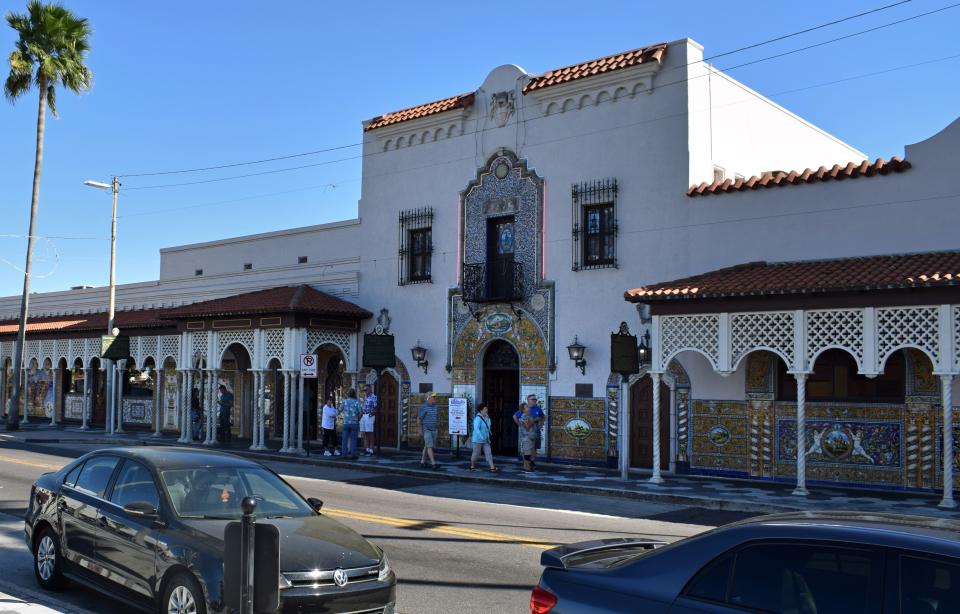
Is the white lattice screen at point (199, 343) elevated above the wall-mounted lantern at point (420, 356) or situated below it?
above

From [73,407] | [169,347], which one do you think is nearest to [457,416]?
[169,347]

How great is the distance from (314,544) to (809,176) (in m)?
14.2

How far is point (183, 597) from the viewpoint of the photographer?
6.26 m

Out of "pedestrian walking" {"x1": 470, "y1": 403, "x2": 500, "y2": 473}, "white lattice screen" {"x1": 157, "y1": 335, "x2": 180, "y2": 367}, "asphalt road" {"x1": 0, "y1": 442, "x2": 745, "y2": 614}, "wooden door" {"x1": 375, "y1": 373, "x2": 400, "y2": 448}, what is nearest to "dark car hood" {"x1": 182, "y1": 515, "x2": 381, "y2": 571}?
"asphalt road" {"x1": 0, "y1": 442, "x2": 745, "y2": 614}

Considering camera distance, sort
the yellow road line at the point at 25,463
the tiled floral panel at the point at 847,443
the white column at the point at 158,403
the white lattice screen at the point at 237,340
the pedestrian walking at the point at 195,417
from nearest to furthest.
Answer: the tiled floral panel at the point at 847,443, the yellow road line at the point at 25,463, the white lattice screen at the point at 237,340, the pedestrian walking at the point at 195,417, the white column at the point at 158,403

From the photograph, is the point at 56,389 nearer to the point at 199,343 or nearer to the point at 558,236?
the point at 199,343

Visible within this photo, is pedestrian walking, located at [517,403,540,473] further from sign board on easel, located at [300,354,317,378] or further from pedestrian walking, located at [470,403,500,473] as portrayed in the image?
sign board on easel, located at [300,354,317,378]

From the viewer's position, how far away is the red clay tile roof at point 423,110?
76.8ft

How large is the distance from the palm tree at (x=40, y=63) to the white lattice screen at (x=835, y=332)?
26.0 m

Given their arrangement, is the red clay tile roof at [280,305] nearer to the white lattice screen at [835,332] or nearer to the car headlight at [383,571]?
the white lattice screen at [835,332]

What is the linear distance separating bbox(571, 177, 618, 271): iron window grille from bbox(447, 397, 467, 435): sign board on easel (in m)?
4.22

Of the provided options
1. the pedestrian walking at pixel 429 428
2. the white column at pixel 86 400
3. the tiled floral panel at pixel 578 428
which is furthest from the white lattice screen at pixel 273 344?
the white column at pixel 86 400

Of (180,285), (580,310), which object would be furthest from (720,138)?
(180,285)

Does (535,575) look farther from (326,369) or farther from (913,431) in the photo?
(326,369)
